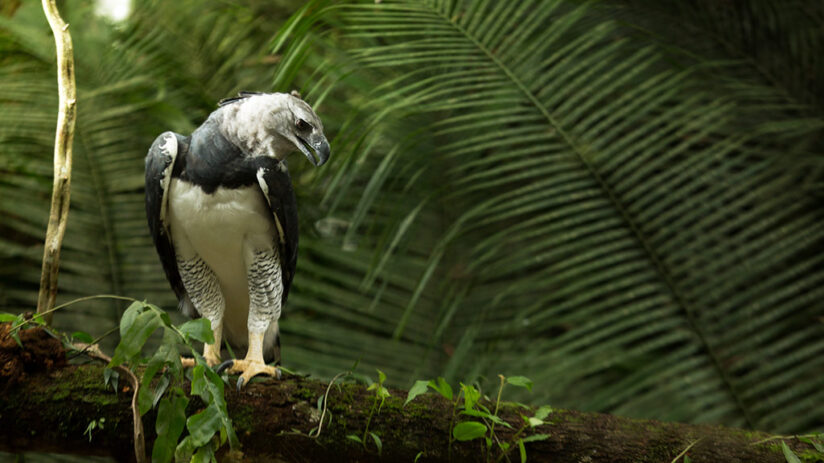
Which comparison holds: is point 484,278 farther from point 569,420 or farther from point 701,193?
point 569,420

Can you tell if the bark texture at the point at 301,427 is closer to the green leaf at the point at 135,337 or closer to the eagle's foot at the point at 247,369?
the eagle's foot at the point at 247,369

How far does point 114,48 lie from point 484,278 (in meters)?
2.18

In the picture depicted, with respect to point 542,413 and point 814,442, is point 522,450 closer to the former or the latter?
point 542,413

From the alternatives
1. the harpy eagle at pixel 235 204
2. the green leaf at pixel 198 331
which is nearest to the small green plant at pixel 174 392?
the green leaf at pixel 198 331

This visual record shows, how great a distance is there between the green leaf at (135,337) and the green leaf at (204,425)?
0.56ft

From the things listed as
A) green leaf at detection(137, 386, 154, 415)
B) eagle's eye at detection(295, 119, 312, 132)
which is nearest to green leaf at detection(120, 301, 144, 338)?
green leaf at detection(137, 386, 154, 415)

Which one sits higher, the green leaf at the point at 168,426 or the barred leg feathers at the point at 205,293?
the green leaf at the point at 168,426

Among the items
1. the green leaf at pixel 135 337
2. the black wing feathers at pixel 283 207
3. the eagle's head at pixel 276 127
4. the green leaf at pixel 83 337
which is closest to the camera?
the green leaf at pixel 135 337

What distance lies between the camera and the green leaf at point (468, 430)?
143cm

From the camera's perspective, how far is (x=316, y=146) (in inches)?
66.9

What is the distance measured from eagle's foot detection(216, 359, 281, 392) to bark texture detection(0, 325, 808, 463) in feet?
0.24

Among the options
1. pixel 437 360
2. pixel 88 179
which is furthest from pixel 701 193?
pixel 88 179

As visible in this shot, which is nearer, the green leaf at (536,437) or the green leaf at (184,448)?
the green leaf at (184,448)

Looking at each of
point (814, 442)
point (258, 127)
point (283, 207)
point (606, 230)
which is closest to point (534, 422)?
point (814, 442)
